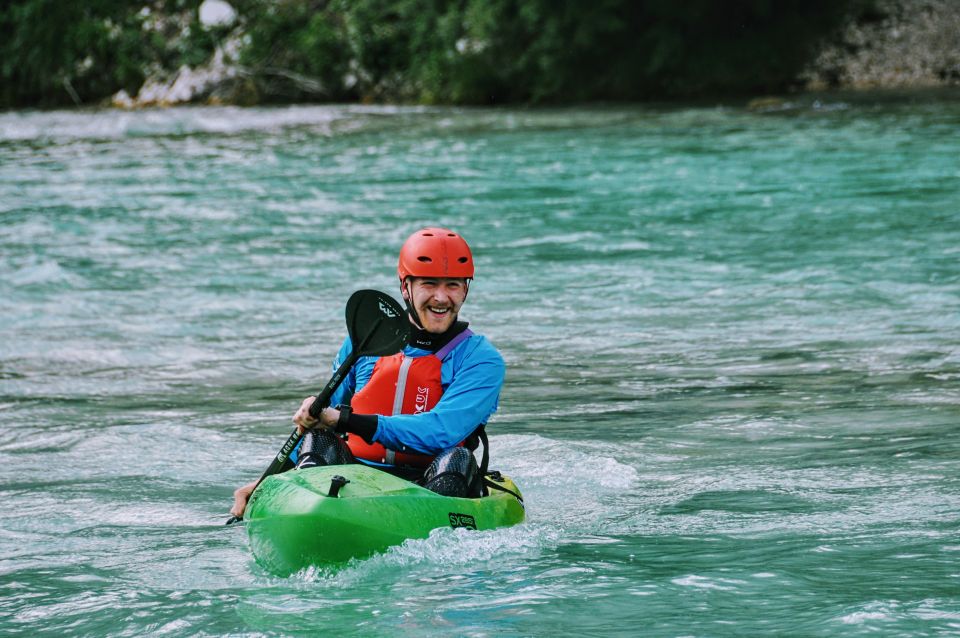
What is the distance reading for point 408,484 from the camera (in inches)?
176

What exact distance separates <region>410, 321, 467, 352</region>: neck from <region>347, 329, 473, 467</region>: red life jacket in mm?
17

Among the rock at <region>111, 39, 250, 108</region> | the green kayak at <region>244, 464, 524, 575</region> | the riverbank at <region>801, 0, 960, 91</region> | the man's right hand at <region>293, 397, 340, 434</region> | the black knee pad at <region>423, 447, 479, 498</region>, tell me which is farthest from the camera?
the rock at <region>111, 39, 250, 108</region>

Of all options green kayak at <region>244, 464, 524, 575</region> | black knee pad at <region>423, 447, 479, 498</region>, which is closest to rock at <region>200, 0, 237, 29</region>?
black knee pad at <region>423, 447, 479, 498</region>

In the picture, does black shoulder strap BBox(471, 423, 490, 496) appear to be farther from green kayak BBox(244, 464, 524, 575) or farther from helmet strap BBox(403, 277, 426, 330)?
helmet strap BBox(403, 277, 426, 330)

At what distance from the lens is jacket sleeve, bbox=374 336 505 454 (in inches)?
181

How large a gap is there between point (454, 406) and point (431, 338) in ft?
0.91

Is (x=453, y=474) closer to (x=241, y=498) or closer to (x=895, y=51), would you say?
(x=241, y=498)

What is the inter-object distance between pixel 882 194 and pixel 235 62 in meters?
20.9

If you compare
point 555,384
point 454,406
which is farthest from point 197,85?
point 454,406

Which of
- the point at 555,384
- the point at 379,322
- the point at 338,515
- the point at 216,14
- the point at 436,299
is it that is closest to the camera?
the point at 338,515

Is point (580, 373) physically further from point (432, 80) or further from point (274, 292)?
point (432, 80)

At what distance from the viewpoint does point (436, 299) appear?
4734 millimetres

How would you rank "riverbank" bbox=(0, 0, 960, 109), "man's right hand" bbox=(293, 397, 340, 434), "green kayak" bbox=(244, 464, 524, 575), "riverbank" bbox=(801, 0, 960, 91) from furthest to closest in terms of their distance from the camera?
"riverbank" bbox=(0, 0, 960, 109) < "riverbank" bbox=(801, 0, 960, 91) < "man's right hand" bbox=(293, 397, 340, 434) < "green kayak" bbox=(244, 464, 524, 575)

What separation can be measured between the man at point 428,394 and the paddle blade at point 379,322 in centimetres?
13
